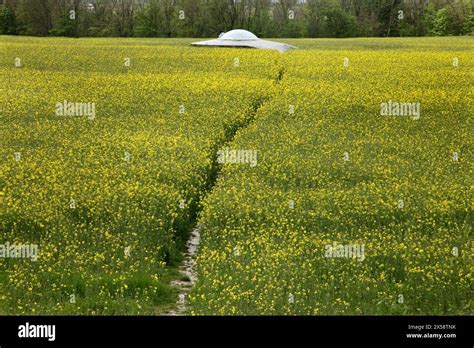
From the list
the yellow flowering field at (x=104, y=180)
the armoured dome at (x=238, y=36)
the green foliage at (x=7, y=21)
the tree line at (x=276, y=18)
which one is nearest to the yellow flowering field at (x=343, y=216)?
the yellow flowering field at (x=104, y=180)

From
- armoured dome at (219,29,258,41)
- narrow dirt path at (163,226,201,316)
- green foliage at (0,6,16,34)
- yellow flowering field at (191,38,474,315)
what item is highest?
green foliage at (0,6,16,34)

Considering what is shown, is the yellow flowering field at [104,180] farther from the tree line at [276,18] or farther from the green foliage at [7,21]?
the tree line at [276,18]

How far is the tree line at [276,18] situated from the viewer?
79.9m

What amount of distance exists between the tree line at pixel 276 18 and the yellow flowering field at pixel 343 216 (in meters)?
58.0

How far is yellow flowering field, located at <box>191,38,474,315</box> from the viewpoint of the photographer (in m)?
10.4

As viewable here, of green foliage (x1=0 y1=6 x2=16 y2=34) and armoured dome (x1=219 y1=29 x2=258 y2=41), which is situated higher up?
green foliage (x1=0 y1=6 x2=16 y2=34)

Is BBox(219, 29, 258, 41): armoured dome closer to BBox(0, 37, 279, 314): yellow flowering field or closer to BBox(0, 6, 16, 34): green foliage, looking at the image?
BBox(0, 6, 16, 34): green foliage

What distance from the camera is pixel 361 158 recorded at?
18094mm

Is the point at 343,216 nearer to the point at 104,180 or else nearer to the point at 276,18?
the point at 104,180

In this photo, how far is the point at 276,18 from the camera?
85.4 meters

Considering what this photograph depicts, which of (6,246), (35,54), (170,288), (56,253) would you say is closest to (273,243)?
(170,288)

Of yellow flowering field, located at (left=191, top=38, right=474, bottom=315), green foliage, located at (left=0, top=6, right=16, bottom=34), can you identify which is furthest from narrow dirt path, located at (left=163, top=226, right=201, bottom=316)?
green foliage, located at (left=0, top=6, right=16, bottom=34)

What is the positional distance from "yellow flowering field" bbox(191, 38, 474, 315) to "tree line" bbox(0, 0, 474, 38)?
2285 inches

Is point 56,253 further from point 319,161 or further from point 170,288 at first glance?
point 319,161
